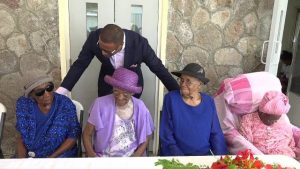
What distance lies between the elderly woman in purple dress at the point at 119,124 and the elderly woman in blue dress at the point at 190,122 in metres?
0.17

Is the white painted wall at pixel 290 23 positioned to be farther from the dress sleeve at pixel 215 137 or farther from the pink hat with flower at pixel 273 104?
the dress sleeve at pixel 215 137

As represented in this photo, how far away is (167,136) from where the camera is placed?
6.69ft

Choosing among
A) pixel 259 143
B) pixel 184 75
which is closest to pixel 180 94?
pixel 184 75

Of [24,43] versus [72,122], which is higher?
[24,43]

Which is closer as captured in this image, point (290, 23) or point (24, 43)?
point (24, 43)

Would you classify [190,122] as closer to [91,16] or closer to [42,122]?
[42,122]

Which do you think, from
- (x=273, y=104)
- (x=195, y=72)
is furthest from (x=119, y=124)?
(x=273, y=104)

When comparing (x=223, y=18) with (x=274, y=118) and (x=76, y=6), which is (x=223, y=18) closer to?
(x=274, y=118)

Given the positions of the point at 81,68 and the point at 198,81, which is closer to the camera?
the point at 198,81

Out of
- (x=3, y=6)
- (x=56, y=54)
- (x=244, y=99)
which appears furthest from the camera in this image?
(x=56, y=54)

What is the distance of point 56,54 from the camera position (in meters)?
2.94

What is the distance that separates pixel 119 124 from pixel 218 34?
1734 mm

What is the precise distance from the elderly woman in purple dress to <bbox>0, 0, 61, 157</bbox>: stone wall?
48.5 inches

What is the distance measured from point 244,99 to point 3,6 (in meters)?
2.39
